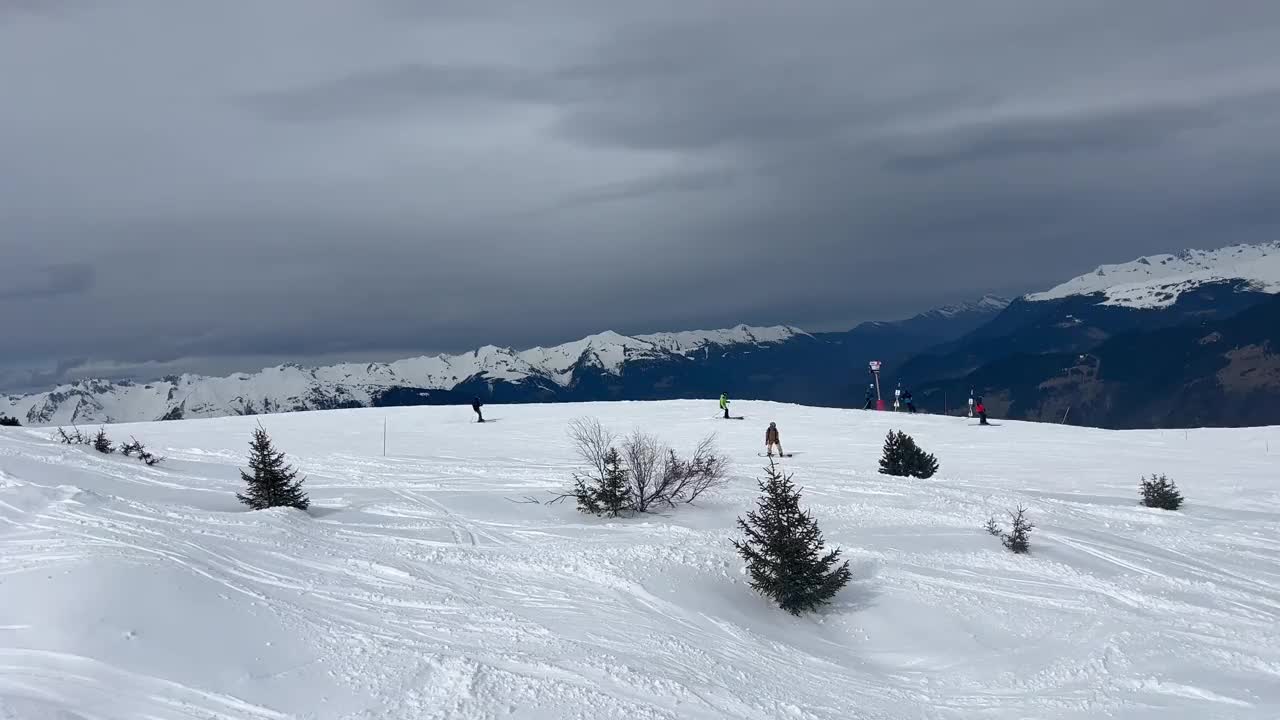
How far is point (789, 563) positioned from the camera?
12875 millimetres

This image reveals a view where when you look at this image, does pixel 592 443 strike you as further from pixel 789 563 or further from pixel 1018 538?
pixel 1018 538

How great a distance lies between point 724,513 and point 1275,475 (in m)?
18.5

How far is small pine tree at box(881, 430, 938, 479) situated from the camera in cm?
2431

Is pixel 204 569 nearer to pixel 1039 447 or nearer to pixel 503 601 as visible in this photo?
pixel 503 601

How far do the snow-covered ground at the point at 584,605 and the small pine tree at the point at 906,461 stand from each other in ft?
7.13

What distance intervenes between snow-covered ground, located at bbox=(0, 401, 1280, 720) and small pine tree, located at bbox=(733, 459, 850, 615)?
33 centimetres

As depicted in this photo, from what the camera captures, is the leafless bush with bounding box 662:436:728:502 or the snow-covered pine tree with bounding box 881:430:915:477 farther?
the snow-covered pine tree with bounding box 881:430:915:477

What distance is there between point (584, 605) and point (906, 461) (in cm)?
1573

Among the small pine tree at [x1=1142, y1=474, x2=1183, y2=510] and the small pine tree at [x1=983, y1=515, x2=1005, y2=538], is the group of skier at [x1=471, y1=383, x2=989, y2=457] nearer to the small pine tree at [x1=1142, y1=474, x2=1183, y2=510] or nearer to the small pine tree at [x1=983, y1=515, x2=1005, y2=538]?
the small pine tree at [x1=1142, y1=474, x2=1183, y2=510]

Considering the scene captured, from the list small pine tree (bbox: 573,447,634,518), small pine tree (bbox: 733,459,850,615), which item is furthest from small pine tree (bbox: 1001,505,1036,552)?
small pine tree (bbox: 573,447,634,518)

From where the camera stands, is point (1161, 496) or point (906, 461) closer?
point (1161, 496)

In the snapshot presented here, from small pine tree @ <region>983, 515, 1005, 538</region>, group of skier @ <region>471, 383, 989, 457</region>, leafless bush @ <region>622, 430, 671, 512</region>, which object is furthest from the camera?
group of skier @ <region>471, 383, 989, 457</region>

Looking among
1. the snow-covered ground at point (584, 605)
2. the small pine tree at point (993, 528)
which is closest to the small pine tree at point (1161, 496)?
the snow-covered ground at point (584, 605)

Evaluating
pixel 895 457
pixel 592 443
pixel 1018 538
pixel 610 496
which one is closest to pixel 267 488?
pixel 610 496
